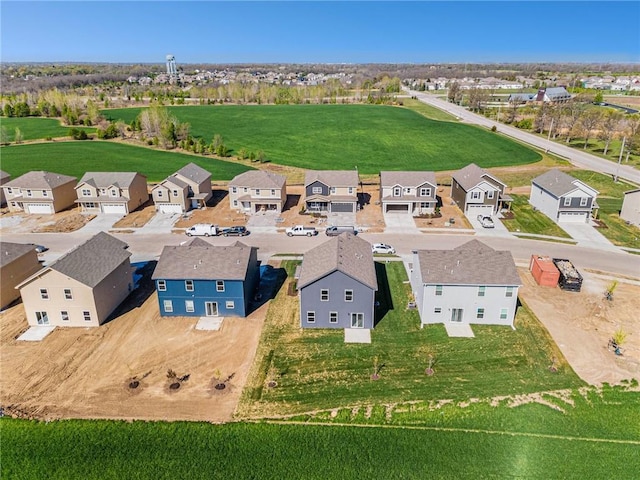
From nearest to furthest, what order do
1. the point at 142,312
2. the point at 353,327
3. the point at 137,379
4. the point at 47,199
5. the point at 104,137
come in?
the point at 137,379, the point at 353,327, the point at 142,312, the point at 47,199, the point at 104,137

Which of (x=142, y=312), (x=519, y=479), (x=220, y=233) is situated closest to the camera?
(x=519, y=479)

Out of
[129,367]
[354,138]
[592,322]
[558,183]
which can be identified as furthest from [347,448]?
[354,138]

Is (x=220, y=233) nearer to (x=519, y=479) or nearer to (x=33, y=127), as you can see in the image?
(x=519, y=479)

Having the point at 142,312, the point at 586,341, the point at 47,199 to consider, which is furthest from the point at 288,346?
the point at 47,199

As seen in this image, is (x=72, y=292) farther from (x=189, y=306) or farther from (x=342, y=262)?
(x=342, y=262)

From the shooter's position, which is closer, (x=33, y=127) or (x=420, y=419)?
(x=420, y=419)

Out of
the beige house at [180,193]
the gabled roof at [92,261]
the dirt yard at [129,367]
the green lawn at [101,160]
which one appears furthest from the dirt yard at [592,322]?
the green lawn at [101,160]

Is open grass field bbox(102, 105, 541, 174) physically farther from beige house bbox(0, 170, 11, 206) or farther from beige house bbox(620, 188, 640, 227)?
beige house bbox(0, 170, 11, 206)

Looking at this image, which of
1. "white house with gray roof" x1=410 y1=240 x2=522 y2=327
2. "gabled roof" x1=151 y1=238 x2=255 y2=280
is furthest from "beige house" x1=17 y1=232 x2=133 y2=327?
"white house with gray roof" x1=410 y1=240 x2=522 y2=327
